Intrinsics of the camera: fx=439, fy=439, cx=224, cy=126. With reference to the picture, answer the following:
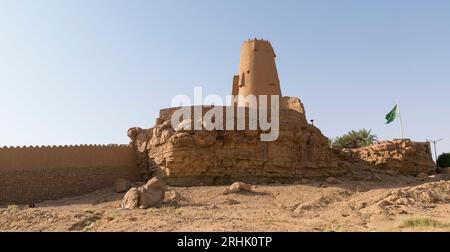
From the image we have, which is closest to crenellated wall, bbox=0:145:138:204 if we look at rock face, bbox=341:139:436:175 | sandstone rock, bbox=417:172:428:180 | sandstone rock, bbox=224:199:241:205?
sandstone rock, bbox=224:199:241:205

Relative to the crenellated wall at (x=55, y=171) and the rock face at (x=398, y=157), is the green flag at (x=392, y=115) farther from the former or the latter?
the crenellated wall at (x=55, y=171)

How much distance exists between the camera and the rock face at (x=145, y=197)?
1301 centimetres

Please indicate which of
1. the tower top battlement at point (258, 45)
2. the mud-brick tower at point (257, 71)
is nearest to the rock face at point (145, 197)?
the mud-brick tower at point (257, 71)

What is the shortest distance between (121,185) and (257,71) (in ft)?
29.5

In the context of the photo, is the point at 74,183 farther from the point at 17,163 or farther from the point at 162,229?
the point at 162,229

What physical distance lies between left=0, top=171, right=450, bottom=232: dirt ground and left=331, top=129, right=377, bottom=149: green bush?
12453 millimetres

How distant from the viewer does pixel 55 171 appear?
17641mm

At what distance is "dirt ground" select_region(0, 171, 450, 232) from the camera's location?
9.62 metres

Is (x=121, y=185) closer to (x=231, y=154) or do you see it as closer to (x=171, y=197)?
(x=171, y=197)

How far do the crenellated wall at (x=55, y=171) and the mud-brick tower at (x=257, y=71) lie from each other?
285 inches

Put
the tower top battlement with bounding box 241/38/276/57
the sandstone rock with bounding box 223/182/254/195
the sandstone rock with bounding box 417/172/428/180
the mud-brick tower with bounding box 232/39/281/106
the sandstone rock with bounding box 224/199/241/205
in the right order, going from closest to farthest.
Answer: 1. the sandstone rock with bounding box 224/199/241/205
2. the sandstone rock with bounding box 223/182/254/195
3. the sandstone rock with bounding box 417/172/428/180
4. the mud-brick tower with bounding box 232/39/281/106
5. the tower top battlement with bounding box 241/38/276/57

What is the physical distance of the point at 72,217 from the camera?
36.7ft

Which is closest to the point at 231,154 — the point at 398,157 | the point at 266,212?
the point at 266,212

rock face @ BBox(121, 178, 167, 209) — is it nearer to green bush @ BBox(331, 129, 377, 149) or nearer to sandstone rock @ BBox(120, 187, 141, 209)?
sandstone rock @ BBox(120, 187, 141, 209)
